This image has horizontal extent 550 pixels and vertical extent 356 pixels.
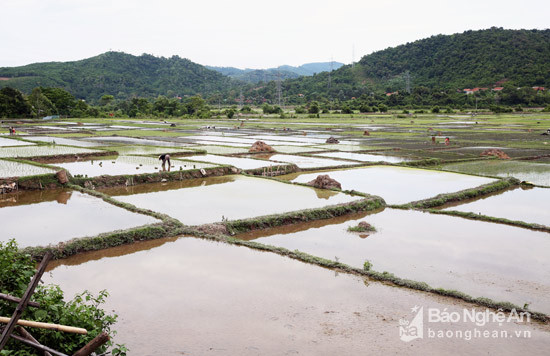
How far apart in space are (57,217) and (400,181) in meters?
10.5

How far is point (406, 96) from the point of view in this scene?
226ft

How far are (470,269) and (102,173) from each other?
12.0 meters

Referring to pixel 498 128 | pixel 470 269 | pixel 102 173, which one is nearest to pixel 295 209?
pixel 470 269

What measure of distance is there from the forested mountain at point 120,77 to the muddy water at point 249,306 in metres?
87.1

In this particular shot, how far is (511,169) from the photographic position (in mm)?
18547

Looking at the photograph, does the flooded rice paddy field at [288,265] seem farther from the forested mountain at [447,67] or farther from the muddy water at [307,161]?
the forested mountain at [447,67]

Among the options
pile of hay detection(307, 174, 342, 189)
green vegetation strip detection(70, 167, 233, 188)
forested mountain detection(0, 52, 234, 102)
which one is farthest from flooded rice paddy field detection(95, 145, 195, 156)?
forested mountain detection(0, 52, 234, 102)

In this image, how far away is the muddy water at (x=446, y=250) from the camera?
6.85 meters

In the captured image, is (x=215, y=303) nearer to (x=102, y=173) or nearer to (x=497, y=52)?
(x=102, y=173)

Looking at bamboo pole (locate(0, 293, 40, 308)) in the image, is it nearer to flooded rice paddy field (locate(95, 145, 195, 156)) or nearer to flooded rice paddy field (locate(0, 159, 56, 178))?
flooded rice paddy field (locate(0, 159, 56, 178))

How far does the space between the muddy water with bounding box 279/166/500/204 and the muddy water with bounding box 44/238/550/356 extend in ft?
20.2

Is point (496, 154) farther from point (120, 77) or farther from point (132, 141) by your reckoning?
point (120, 77)

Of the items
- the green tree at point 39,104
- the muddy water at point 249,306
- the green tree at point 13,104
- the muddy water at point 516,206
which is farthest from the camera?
the green tree at point 39,104

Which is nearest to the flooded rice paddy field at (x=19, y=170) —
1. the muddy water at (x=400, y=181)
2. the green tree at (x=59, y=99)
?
the muddy water at (x=400, y=181)
